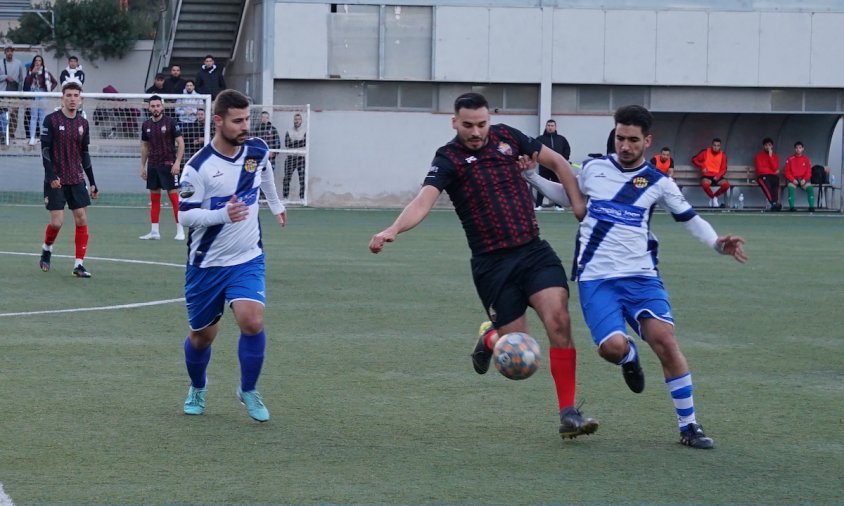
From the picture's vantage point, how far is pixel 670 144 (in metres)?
34.1

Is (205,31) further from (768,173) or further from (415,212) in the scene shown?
(415,212)

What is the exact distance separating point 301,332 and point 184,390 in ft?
8.72

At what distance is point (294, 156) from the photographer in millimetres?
31016

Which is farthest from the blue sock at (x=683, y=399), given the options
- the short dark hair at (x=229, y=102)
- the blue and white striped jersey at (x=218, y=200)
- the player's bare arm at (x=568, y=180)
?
the short dark hair at (x=229, y=102)

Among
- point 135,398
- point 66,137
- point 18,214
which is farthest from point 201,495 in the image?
point 18,214

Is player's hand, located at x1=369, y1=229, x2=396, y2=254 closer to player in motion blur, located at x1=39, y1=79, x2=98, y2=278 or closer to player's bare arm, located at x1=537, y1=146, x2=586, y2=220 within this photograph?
player's bare arm, located at x1=537, y1=146, x2=586, y2=220

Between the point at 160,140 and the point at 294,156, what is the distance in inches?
429

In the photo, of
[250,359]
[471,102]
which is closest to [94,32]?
[250,359]

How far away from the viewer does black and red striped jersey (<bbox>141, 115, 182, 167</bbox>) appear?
20156mm

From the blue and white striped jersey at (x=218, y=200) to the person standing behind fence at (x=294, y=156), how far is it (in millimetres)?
23255

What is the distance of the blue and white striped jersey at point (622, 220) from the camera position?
728 centimetres

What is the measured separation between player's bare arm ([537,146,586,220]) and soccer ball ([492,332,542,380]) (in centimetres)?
81

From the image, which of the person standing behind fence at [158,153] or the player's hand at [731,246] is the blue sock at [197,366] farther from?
the person standing behind fence at [158,153]

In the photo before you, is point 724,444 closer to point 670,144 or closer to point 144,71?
point 670,144
